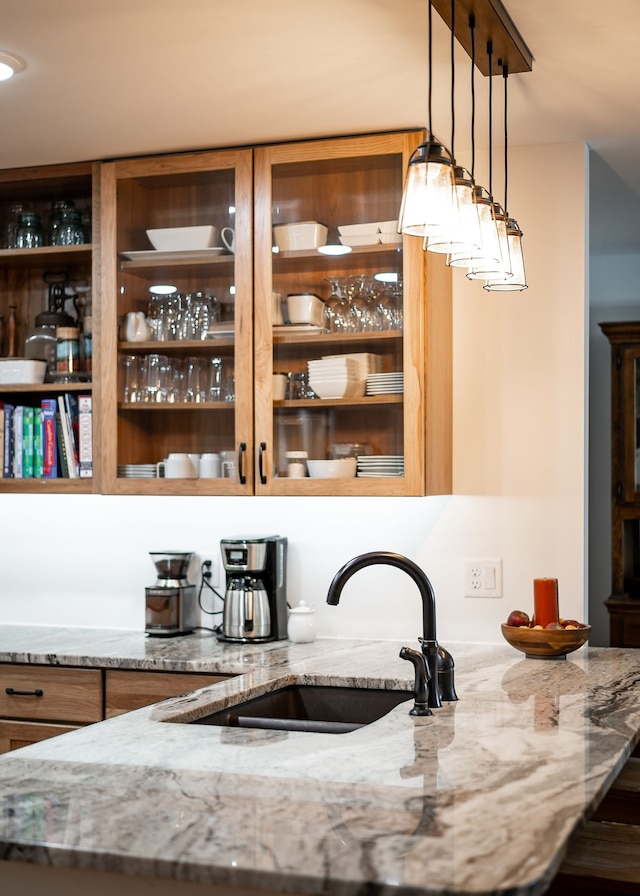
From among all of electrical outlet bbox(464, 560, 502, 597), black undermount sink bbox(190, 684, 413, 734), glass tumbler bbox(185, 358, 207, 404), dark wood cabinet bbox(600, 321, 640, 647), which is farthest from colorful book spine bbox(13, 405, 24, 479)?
dark wood cabinet bbox(600, 321, 640, 647)

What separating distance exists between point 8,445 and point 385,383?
1.35m

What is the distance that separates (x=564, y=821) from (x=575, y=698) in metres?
0.95

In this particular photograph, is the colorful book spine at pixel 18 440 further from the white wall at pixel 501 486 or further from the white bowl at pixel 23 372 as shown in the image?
the white wall at pixel 501 486

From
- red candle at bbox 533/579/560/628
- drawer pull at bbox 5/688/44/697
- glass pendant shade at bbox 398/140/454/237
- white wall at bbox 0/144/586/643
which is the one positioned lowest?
drawer pull at bbox 5/688/44/697

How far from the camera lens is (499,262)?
2293 millimetres

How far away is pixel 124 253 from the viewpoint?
3398 mm

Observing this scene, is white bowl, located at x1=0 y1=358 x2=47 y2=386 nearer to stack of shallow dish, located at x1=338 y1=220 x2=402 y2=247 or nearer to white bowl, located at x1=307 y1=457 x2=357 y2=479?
white bowl, located at x1=307 y1=457 x2=357 y2=479

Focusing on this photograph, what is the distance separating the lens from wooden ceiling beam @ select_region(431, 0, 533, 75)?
222cm

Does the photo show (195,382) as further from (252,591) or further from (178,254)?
(252,591)

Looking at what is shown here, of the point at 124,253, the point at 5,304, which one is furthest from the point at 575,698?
the point at 5,304

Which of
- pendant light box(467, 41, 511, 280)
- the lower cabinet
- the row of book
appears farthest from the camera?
the row of book

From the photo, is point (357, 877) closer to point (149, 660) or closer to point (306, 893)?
point (306, 893)

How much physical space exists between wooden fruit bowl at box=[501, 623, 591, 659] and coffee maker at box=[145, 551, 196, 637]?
1.13m

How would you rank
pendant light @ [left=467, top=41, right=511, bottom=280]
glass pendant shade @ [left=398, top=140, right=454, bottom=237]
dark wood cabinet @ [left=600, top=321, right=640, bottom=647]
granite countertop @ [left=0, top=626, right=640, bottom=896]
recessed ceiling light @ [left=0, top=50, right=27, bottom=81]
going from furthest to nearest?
1. dark wood cabinet @ [left=600, top=321, right=640, bottom=647]
2. recessed ceiling light @ [left=0, top=50, right=27, bottom=81]
3. pendant light @ [left=467, top=41, right=511, bottom=280]
4. glass pendant shade @ [left=398, top=140, right=454, bottom=237]
5. granite countertop @ [left=0, top=626, right=640, bottom=896]
